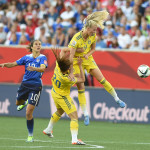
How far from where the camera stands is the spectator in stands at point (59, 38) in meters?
21.2

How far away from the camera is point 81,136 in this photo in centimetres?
1316

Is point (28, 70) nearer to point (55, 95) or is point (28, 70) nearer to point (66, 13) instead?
point (55, 95)

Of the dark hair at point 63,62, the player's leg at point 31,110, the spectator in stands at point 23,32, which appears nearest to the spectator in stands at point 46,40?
the spectator in stands at point 23,32

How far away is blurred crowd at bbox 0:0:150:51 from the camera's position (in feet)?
68.2

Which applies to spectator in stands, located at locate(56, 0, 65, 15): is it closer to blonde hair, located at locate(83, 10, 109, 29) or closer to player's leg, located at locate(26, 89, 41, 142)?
blonde hair, located at locate(83, 10, 109, 29)

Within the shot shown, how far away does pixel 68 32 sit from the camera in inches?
831

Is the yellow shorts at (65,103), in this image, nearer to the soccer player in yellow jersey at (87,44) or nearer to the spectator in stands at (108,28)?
the soccer player in yellow jersey at (87,44)

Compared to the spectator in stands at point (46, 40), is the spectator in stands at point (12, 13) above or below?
above

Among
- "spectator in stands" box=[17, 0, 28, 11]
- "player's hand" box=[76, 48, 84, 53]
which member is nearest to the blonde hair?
"player's hand" box=[76, 48, 84, 53]

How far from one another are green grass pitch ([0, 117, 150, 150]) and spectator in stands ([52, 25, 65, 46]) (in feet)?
15.0

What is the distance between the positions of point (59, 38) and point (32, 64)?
9.92 meters

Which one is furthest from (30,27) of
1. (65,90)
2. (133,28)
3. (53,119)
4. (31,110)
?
(65,90)

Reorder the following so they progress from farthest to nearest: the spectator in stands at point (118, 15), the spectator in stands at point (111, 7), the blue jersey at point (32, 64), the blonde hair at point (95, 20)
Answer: the spectator in stands at point (111, 7)
the spectator in stands at point (118, 15)
the blonde hair at point (95, 20)
the blue jersey at point (32, 64)

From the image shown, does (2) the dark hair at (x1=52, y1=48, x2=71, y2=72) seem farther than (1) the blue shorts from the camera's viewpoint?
No
